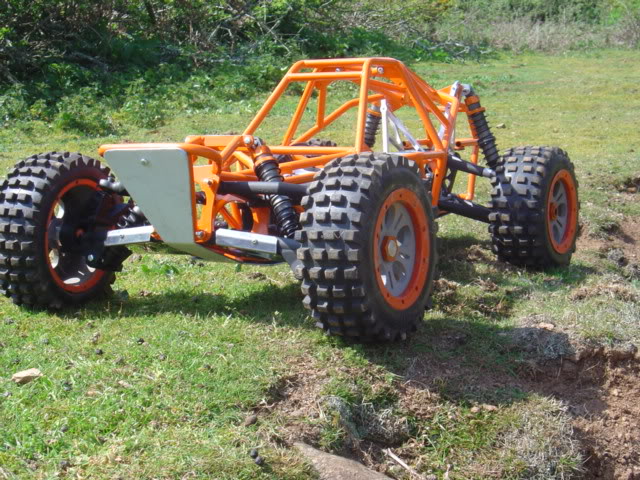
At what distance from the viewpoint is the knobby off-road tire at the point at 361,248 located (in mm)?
4492

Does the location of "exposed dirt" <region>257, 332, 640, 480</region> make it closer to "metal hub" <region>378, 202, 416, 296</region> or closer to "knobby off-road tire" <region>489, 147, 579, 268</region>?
"metal hub" <region>378, 202, 416, 296</region>

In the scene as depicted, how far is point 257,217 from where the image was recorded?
224 inches

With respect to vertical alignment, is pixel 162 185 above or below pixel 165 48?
below

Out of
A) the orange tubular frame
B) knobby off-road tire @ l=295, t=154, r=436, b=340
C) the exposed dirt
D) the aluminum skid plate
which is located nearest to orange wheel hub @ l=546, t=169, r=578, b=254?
the orange tubular frame

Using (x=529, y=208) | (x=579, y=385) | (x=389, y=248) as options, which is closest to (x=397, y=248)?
(x=389, y=248)

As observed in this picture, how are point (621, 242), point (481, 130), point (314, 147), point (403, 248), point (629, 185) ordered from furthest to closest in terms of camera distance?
point (629, 185)
point (621, 242)
point (481, 130)
point (314, 147)
point (403, 248)

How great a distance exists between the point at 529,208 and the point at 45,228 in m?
3.56

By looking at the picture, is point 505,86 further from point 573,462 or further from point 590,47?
point 573,462

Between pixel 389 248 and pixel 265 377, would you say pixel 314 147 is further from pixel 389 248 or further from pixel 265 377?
pixel 265 377

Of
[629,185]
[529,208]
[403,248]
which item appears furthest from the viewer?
[629,185]

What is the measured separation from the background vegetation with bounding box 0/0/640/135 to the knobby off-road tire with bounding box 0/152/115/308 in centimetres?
645

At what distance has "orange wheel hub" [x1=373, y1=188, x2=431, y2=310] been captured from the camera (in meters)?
4.86

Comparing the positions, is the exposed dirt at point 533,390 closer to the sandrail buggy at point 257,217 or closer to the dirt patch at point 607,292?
the sandrail buggy at point 257,217

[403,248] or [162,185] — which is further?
[403,248]
